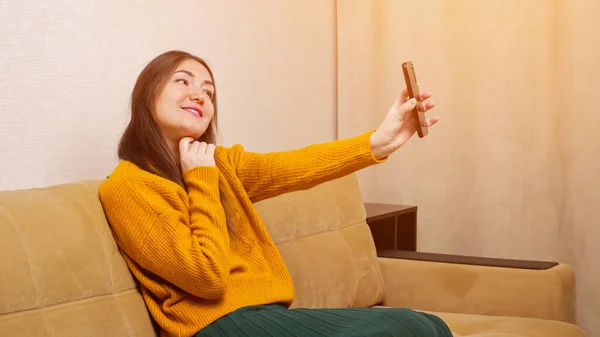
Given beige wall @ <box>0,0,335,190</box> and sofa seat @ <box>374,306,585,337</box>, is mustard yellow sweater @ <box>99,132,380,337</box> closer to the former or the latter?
beige wall @ <box>0,0,335,190</box>

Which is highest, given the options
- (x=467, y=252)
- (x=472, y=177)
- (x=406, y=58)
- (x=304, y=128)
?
(x=406, y=58)

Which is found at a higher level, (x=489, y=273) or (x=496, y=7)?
(x=496, y=7)

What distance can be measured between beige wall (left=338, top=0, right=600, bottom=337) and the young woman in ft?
4.17

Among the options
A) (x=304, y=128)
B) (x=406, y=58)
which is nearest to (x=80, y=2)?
(x=304, y=128)

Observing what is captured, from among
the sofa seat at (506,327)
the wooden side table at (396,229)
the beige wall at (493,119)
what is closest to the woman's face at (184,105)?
the sofa seat at (506,327)

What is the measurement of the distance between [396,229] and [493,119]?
57cm

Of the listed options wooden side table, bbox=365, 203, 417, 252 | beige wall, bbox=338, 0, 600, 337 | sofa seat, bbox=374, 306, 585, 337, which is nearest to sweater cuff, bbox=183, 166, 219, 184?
sofa seat, bbox=374, 306, 585, 337

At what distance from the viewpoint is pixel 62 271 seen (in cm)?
151

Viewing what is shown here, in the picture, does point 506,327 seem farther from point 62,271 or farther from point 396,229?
point 62,271

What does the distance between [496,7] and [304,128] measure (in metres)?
0.87

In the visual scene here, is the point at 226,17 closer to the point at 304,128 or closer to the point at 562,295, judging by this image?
the point at 304,128

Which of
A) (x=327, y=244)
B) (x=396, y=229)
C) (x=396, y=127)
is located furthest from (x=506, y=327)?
(x=396, y=229)

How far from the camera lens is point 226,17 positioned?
2.68 meters

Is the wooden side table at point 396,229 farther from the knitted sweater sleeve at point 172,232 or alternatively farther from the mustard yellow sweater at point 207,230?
the knitted sweater sleeve at point 172,232
